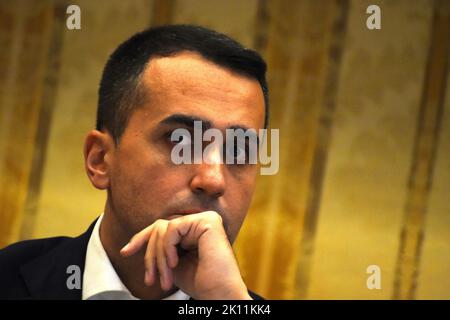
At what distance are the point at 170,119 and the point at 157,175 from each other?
111mm

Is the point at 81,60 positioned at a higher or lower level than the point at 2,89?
higher

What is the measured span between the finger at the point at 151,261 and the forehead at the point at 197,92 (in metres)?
0.26

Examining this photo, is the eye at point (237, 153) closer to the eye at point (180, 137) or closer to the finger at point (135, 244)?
the eye at point (180, 137)

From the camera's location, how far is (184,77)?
→ 1128 mm

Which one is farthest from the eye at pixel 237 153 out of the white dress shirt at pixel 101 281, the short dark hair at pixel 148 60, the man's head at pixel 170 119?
the white dress shirt at pixel 101 281

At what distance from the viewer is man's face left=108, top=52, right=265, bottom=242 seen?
1055mm

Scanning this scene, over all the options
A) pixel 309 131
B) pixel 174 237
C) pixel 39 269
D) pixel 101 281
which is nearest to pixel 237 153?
pixel 174 237

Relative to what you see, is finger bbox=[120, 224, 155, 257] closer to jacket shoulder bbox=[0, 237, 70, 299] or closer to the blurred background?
jacket shoulder bbox=[0, 237, 70, 299]

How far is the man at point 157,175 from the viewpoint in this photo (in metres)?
1.03

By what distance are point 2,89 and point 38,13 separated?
0.95ft

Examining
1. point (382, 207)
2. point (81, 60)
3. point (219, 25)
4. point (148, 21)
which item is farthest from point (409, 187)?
point (81, 60)

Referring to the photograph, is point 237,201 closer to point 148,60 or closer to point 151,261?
point 151,261

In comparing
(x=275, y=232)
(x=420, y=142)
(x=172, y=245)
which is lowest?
(x=275, y=232)
